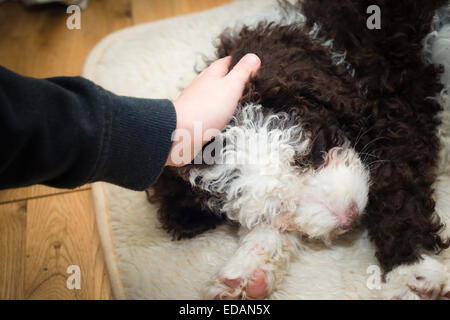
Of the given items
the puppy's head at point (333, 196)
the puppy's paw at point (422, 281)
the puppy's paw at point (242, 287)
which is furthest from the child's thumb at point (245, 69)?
the puppy's paw at point (422, 281)

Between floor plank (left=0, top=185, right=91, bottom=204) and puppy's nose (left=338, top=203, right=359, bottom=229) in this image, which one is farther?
floor plank (left=0, top=185, right=91, bottom=204)

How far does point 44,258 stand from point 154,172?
752 millimetres

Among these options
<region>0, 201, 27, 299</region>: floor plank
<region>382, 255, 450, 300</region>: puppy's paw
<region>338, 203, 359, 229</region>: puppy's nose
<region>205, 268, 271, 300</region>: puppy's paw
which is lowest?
<region>0, 201, 27, 299</region>: floor plank

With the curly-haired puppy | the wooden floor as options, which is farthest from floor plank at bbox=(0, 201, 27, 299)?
the curly-haired puppy

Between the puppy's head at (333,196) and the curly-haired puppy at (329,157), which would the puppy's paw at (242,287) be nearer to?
the curly-haired puppy at (329,157)

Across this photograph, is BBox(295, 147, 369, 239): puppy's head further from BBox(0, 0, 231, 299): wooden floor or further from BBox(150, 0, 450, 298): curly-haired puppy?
BBox(0, 0, 231, 299): wooden floor

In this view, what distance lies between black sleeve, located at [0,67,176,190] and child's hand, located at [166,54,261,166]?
0.05 meters

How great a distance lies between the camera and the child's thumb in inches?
46.6

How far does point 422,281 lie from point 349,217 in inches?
10.3

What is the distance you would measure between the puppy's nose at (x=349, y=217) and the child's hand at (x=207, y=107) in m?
0.42

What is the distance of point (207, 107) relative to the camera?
1.16 metres

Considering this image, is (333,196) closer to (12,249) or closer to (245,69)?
(245,69)

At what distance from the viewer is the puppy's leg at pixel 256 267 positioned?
3.94 feet
